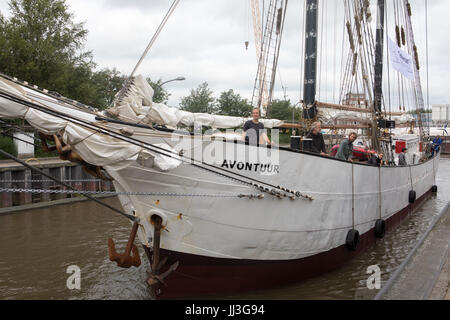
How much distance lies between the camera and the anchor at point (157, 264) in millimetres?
5734

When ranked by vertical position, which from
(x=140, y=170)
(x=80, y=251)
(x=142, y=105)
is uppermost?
(x=142, y=105)

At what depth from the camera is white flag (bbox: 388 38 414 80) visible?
1306cm

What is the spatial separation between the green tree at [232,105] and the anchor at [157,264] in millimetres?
29113

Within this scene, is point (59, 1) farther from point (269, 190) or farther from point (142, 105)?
point (269, 190)

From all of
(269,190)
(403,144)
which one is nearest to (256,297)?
A: (269,190)

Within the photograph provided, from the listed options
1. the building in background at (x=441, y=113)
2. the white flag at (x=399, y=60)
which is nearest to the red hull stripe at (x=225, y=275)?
the white flag at (x=399, y=60)

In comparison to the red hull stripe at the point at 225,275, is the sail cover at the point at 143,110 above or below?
above

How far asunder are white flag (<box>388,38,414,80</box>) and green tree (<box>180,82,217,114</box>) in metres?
20.3

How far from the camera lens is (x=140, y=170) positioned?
5461mm

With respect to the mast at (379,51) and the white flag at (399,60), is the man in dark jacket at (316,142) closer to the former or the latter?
the white flag at (399,60)

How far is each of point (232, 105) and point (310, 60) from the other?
27982mm

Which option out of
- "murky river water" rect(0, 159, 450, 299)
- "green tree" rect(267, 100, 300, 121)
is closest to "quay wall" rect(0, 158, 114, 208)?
"murky river water" rect(0, 159, 450, 299)

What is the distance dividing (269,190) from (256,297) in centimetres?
187

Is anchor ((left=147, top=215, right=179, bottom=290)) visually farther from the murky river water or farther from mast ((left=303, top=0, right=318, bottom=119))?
mast ((left=303, top=0, right=318, bottom=119))
